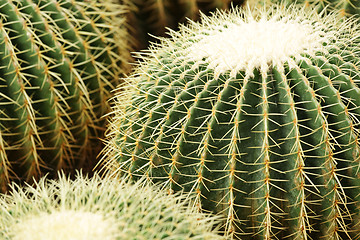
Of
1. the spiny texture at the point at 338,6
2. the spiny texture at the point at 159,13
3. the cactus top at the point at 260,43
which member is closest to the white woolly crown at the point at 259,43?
the cactus top at the point at 260,43

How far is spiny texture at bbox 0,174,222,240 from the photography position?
4.04 ft

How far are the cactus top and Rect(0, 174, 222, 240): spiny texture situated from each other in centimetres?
47

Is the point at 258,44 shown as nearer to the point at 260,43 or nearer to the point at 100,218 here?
the point at 260,43

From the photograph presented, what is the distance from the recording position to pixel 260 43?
172cm

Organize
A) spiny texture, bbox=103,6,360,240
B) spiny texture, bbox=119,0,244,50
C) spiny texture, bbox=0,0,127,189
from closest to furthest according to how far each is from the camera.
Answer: spiny texture, bbox=103,6,360,240 → spiny texture, bbox=0,0,127,189 → spiny texture, bbox=119,0,244,50

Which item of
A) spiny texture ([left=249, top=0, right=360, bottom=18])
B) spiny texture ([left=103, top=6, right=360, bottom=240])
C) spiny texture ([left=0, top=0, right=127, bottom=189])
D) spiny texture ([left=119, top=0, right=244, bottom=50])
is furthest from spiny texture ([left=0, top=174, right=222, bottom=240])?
spiny texture ([left=119, top=0, right=244, bottom=50])

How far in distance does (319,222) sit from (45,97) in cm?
106

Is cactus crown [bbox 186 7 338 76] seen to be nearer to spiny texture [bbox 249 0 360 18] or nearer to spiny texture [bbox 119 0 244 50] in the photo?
spiny texture [bbox 249 0 360 18]

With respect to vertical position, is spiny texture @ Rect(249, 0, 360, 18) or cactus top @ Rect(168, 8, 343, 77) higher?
cactus top @ Rect(168, 8, 343, 77)

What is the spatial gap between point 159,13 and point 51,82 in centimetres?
90

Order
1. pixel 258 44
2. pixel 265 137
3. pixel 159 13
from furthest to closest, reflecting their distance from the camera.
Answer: pixel 159 13
pixel 258 44
pixel 265 137

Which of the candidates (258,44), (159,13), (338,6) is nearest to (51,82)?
(258,44)

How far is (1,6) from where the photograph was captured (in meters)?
2.03

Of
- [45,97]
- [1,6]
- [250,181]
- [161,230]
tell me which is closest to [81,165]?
[45,97]
